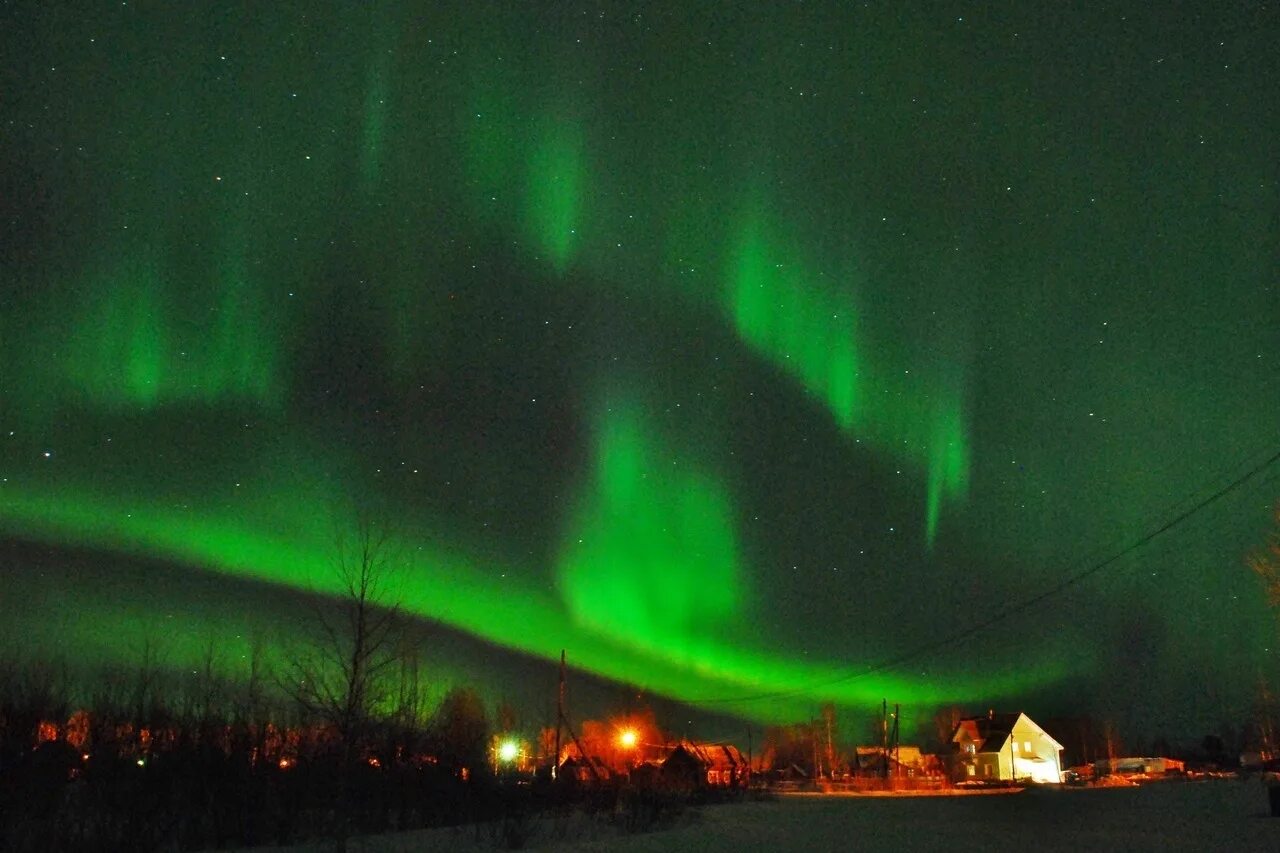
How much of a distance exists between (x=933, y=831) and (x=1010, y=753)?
89.4 meters

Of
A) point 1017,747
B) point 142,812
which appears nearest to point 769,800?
point 142,812

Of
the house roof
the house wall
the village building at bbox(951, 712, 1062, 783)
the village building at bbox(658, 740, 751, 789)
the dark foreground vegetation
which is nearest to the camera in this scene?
the dark foreground vegetation

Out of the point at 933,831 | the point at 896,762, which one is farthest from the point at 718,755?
the point at 933,831

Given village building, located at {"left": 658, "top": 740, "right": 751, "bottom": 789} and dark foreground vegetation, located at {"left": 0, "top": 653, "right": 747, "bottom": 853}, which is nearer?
dark foreground vegetation, located at {"left": 0, "top": 653, "right": 747, "bottom": 853}

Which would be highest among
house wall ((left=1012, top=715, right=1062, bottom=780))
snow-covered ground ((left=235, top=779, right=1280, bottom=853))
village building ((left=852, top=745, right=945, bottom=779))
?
snow-covered ground ((left=235, top=779, right=1280, bottom=853))

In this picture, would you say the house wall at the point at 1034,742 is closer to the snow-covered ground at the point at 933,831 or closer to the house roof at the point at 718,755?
the house roof at the point at 718,755

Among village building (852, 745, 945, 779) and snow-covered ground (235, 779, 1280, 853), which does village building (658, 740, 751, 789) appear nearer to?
snow-covered ground (235, 779, 1280, 853)

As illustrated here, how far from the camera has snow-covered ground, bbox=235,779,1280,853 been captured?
23.2m

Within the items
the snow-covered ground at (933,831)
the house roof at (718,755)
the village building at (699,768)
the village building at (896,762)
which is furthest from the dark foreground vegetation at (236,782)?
the village building at (896,762)

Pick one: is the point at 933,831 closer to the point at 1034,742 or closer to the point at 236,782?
the point at 236,782

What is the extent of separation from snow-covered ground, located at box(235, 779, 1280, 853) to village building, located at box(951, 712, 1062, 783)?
71.8m

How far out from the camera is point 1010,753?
10825 cm

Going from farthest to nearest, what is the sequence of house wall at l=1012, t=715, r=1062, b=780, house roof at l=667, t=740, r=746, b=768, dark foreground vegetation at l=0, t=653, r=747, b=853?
house wall at l=1012, t=715, r=1062, b=780
house roof at l=667, t=740, r=746, b=768
dark foreground vegetation at l=0, t=653, r=747, b=853

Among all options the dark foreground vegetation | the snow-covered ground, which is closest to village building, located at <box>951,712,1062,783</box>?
the snow-covered ground
